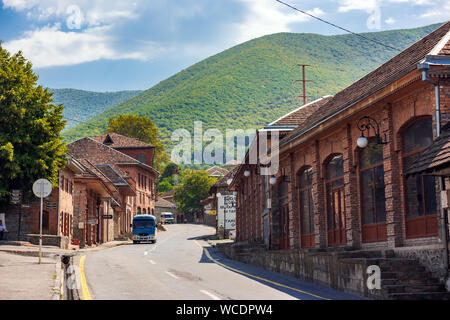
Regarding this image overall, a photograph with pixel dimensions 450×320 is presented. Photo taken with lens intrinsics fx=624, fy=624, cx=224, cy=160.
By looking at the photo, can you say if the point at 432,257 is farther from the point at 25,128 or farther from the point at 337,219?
the point at 25,128

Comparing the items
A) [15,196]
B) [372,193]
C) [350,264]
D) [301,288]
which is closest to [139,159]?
[15,196]

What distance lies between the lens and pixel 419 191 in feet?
60.1

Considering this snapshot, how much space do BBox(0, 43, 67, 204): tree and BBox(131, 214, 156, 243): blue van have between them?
1901cm

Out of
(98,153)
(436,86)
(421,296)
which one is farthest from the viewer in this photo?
(98,153)

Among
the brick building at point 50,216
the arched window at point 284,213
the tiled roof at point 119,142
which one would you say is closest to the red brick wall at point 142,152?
the tiled roof at point 119,142

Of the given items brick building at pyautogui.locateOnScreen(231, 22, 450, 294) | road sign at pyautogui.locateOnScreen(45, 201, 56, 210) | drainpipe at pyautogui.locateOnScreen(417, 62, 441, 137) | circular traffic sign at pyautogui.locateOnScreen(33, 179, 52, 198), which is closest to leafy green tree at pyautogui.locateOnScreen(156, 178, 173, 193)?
road sign at pyautogui.locateOnScreen(45, 201, 56, 210)

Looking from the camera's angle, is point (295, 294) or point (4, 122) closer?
point (295, 294)

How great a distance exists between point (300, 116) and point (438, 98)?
19816 millimetres

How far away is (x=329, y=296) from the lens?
16.6 metres

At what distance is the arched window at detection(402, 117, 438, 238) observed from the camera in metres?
17.5

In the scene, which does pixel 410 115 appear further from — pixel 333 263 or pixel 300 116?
pixel 300 116

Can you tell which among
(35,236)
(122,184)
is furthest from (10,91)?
(122,184)

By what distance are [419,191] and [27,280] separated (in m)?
11.6

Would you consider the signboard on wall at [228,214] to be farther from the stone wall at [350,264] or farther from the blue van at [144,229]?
the stone wall at [350,264]
